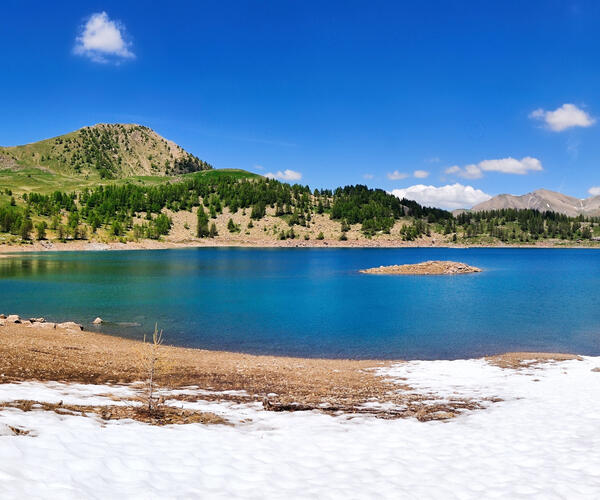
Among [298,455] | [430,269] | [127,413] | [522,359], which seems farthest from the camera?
[430,269]

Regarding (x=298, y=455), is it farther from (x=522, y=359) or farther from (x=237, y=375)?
(x=522, y=359)

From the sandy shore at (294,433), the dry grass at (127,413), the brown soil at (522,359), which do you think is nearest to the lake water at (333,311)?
the brown soil at (522,359)

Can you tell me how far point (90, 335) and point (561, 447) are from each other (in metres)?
27.0

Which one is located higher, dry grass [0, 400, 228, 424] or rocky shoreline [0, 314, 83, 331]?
dry grass [0, 400, 228, 424]

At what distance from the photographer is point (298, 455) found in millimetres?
9742

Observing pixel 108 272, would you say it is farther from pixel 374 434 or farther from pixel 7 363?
pixel 374 434

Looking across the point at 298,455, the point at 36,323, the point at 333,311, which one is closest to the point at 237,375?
the point at 298,455

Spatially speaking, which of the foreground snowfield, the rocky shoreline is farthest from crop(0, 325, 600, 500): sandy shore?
the rocky shoreline

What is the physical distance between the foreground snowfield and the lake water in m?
14.2

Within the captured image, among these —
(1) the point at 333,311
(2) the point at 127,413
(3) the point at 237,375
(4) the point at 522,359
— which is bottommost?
(1) the point at 333,311

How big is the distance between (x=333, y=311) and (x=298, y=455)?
1271 inches

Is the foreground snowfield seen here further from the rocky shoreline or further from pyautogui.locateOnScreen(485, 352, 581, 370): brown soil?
the rocky shoreline

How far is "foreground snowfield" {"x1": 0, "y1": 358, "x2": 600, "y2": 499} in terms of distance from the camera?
7512mm

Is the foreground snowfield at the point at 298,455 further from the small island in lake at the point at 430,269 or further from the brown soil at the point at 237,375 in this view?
the small island in lake at the point at 430,269
